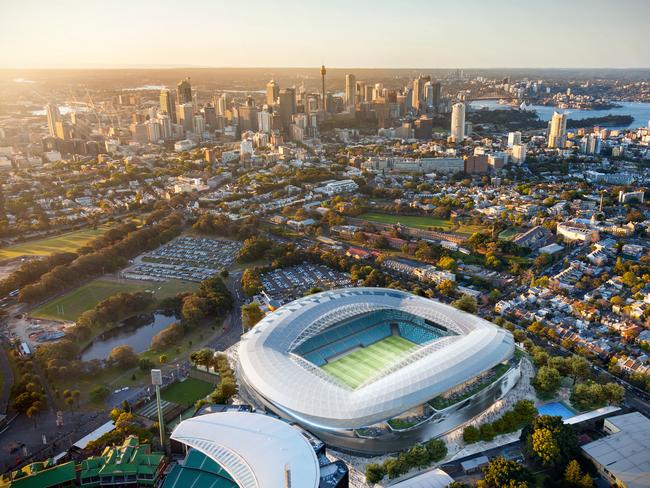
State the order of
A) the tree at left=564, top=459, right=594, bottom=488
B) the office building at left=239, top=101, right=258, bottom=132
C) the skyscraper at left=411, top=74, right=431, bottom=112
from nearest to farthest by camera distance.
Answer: the tree at left=564, top=459, right=594, bottom=488 < the office building at left=239, top=101, right=258, bottom=132 < the skyscraper at left=411, top=74, right=431, bottom=112

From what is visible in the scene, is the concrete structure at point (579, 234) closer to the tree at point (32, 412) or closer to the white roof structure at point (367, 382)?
the white roof structure at point (367, 382)

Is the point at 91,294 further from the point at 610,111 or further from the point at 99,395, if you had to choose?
the point at 610,111

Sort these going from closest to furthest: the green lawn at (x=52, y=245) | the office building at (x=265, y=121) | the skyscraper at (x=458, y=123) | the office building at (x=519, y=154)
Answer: the green lawn at (x=52, y=245), the office building at (x=519, y=154), the skyscraper at (x=458, y=123), the office building at (x=265, y=121)

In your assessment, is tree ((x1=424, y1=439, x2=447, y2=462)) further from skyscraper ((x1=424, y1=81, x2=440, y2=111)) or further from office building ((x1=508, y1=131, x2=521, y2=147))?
skyscraper ((x1=424, y1=81, x2=440, y2=111))

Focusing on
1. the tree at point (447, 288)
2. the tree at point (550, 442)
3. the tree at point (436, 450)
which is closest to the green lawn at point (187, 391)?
the tree at point (436, 450)

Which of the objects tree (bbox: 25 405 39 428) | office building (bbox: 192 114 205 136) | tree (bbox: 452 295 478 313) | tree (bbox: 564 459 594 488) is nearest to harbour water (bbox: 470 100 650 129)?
office building (bbox: 192 114 205 136)

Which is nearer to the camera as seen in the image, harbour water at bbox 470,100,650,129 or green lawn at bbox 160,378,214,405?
green lawn at bbox 160,378,214,405

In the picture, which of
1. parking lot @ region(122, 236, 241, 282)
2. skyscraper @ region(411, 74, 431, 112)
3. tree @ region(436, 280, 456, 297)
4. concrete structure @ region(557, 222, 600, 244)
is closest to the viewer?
tree @ region(436, 280, 456, 297)
